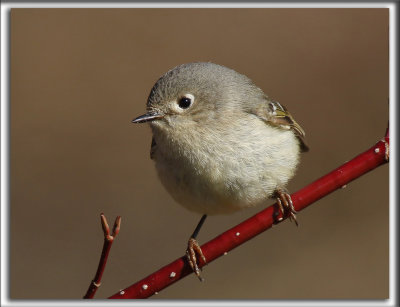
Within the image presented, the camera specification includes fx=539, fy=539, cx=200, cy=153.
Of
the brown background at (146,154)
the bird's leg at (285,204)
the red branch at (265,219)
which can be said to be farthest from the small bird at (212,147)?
the brown background at (146,154)

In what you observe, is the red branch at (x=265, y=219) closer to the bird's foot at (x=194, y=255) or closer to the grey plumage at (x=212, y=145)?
the bird's foot at (x=194, y=255)

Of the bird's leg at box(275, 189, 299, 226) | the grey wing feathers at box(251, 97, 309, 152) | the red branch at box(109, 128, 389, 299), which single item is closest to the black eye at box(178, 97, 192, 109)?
the grey wing feathers at box(251, 97, 309, 152)

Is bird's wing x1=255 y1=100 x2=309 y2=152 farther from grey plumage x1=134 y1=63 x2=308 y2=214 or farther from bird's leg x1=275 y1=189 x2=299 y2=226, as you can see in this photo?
bird's leg x1=275 y1=189 x2=299 y2=226

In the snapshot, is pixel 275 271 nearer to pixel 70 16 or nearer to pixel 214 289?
pixel 214 289

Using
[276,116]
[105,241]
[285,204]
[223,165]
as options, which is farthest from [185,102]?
[105,241]

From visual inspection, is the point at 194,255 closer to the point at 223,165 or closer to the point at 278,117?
the point at 223,165
